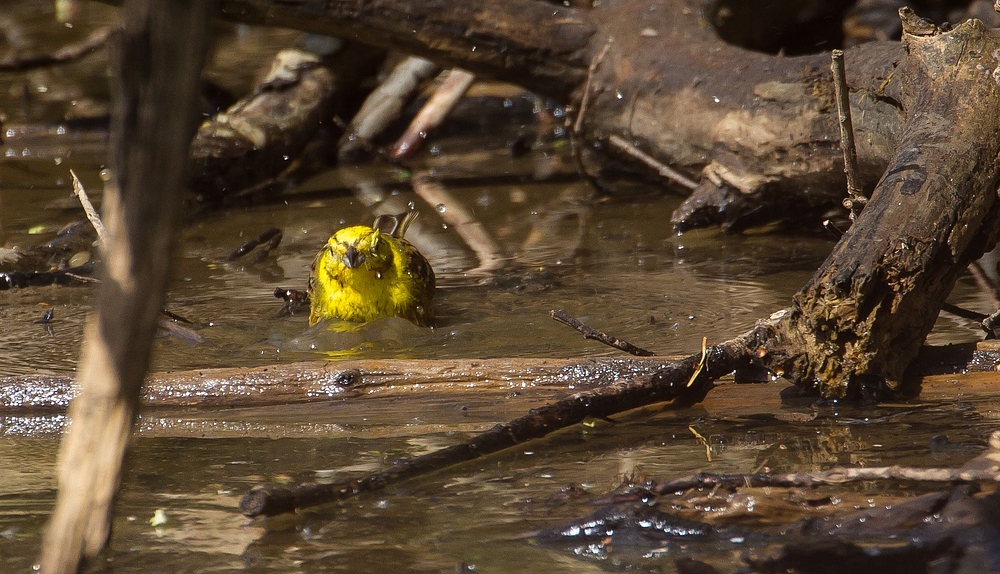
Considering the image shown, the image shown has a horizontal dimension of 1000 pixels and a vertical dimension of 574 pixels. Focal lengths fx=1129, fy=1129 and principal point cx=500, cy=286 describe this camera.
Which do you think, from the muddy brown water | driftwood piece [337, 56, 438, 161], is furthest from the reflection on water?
driftwood piece [337, 56, 438, 161]

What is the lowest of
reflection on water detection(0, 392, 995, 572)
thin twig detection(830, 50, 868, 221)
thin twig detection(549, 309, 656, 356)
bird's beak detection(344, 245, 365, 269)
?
reflection on water detection(0, 392, 995, 572)

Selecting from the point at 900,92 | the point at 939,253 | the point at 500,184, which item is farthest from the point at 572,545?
the point at 500,184

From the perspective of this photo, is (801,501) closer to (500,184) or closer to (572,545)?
(572,545)

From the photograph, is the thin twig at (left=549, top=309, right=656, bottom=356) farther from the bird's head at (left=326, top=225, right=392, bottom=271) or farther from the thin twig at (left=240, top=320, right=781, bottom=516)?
the bird's head at (left=326, top=225, right=392, bottom=271)

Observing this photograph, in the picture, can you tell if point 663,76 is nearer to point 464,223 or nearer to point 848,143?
point 464,223

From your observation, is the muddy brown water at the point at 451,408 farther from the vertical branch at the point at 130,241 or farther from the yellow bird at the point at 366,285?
the vertical branch at the point at 130,241

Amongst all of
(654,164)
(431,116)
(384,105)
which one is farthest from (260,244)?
(431,116)

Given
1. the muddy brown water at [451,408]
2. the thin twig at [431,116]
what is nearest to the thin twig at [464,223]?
the muddy brown water at [451,408]
